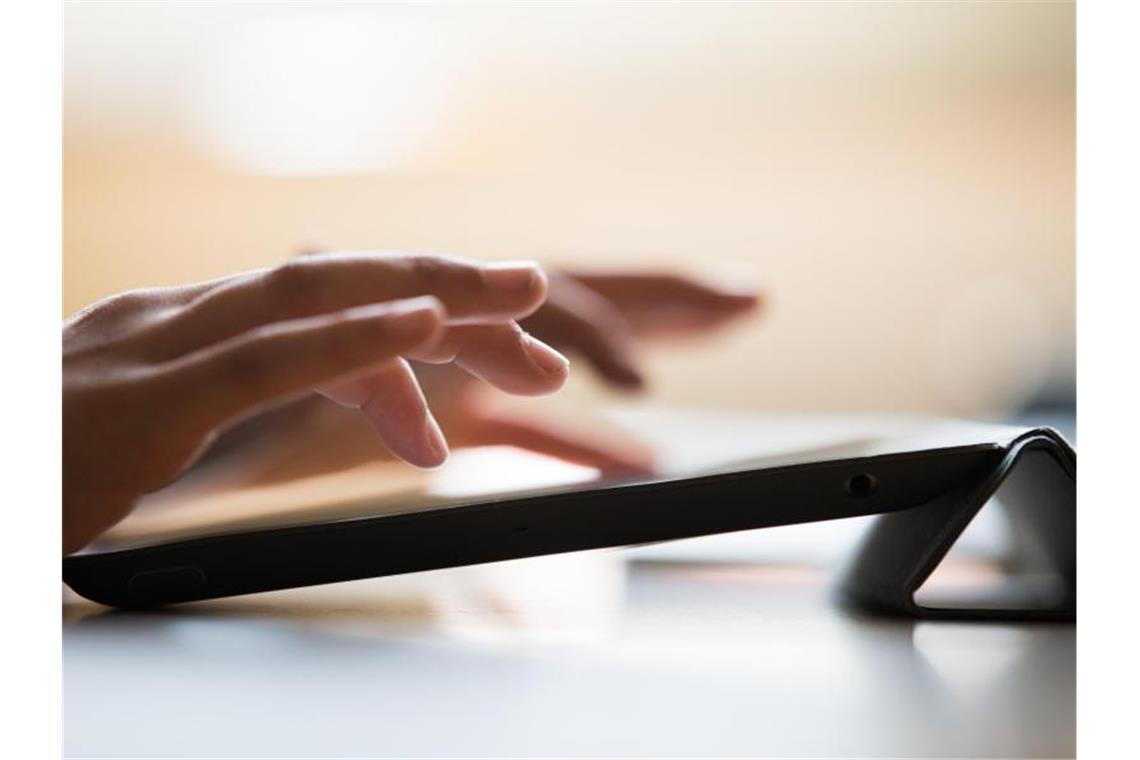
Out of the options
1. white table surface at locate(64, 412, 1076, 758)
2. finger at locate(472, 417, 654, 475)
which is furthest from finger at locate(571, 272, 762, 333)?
white table surface at locate(64, 412, 1076, 758)

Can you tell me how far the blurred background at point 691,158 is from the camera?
72 centimetres

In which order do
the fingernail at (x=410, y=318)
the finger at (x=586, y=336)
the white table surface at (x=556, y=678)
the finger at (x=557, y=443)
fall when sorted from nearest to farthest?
1. the white table surface at (x=556, y=678)
2. the fingernail at (x=410, y=318)
3. the finger at (x=557, y=443)
4. the finger at (x=586, y=336)

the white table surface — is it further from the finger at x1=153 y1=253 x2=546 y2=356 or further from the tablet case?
the finger at x1=153 y1=253 x2=546 y2=356

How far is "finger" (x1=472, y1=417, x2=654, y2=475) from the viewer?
0.54 meters

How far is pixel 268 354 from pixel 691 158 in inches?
18.0

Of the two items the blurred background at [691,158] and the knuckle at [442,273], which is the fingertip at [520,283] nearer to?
the knuckle at [442,273]

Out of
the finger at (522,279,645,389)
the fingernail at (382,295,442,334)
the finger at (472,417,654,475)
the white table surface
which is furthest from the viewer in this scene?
the finger at (522,279,645,389)

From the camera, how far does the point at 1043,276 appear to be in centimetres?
79

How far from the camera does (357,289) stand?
0.47 meters

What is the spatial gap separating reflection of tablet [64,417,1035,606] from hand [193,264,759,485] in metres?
0.05

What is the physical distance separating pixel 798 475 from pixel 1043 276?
486 mm

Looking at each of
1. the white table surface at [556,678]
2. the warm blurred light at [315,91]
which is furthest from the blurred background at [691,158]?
the white table surface at [556,678]
